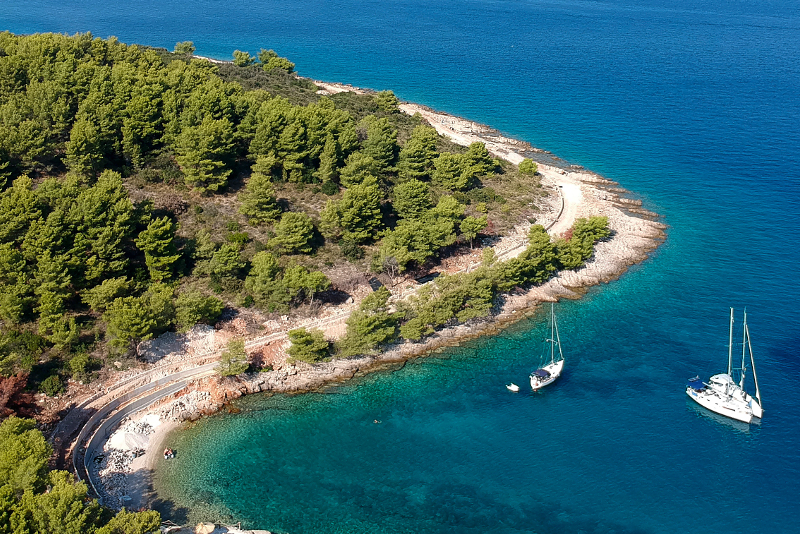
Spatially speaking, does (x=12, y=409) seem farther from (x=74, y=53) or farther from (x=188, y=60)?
(x=188, y=60)

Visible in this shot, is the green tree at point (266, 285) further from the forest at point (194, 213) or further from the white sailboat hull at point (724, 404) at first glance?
the white sailboat hull at point (724, 404)

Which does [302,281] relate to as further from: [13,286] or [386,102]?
[386,102]

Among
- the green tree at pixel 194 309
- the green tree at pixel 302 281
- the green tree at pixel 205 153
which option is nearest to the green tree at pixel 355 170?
the green tree at pixel 205 153

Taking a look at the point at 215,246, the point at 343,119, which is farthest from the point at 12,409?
the point at 343,119

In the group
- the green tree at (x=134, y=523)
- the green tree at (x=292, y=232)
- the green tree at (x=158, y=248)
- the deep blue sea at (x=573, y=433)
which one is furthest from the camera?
the green tree at (x=292, y=232)

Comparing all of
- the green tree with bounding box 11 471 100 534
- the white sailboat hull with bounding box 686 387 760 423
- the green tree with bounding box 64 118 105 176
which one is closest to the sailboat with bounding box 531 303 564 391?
the white sailboat hull with bounding box 686 387 760 423

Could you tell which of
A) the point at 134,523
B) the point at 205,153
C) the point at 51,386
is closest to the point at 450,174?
the point at 205,153
